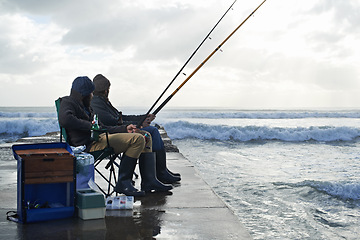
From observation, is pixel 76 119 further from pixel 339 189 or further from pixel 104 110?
pixel 339 189

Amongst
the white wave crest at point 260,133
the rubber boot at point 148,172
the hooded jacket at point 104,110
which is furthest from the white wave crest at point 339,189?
the white wave crest at point 260,133

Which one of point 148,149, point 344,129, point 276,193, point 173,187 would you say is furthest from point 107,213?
point 344,129

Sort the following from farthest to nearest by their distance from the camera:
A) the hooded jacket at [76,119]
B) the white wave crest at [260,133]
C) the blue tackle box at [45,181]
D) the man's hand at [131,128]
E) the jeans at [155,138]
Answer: the white wave crest at [260,133]
the jeans at [155,138]
the man's hand at [131,128]
the hooded jacket at [76,119]
the blue tackle box at [45,181]

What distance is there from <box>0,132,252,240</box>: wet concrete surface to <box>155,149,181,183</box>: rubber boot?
0.42m

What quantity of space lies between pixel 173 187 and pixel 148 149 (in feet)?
1.80

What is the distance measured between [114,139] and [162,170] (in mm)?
870

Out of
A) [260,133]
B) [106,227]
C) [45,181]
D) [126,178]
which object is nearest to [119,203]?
[126,178]

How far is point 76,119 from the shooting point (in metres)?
3.10

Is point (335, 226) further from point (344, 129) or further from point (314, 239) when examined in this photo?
point (344, 129)

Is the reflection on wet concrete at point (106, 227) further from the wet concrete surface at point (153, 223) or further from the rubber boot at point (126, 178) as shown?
the rubber boot at point (126, 178)

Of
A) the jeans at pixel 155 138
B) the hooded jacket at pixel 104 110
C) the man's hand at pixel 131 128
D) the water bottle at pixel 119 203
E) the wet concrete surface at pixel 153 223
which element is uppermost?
the hooded jacket at pixel 104 110

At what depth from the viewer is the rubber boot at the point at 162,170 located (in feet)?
13.3

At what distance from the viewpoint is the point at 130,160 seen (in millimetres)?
3477

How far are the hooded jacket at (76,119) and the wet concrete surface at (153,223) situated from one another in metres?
0.63
